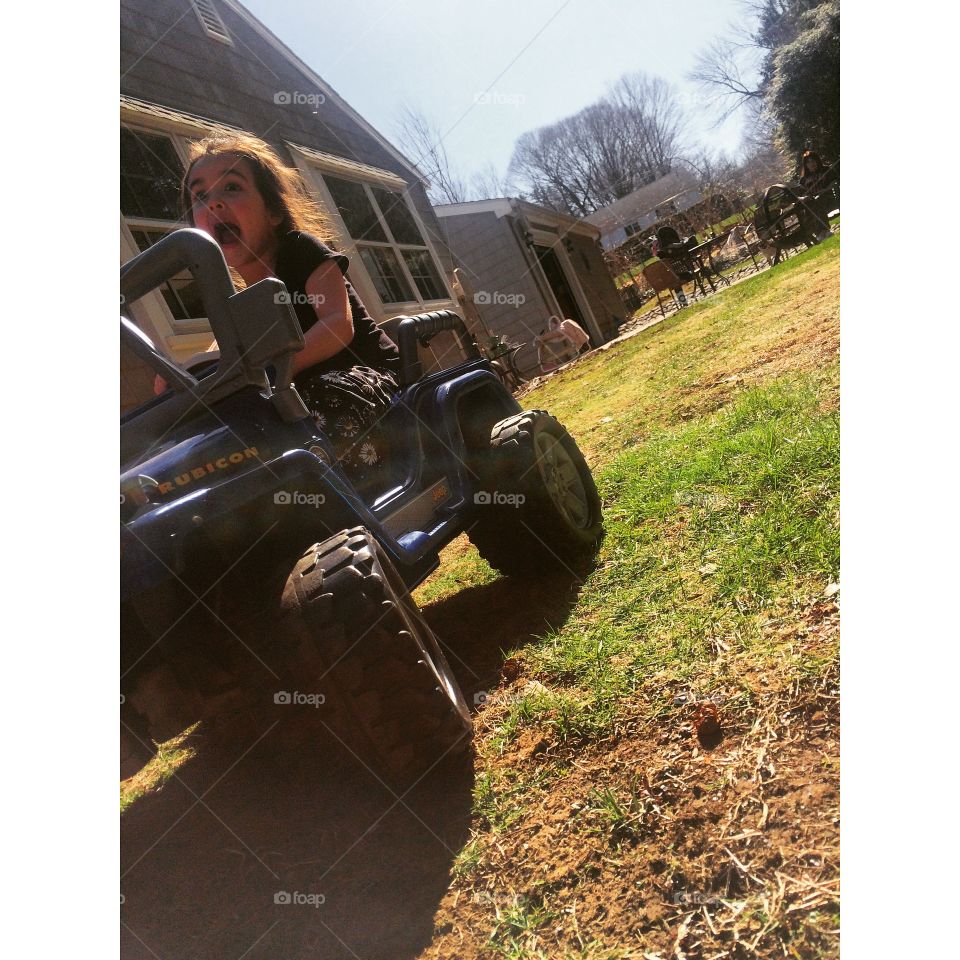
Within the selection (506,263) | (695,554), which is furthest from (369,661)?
(506,263)

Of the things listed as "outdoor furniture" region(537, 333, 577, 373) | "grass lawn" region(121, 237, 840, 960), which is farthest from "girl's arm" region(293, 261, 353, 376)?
"outdoor furniture" region(537, 333, 577, 373)

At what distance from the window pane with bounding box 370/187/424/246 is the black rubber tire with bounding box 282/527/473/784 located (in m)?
11.2

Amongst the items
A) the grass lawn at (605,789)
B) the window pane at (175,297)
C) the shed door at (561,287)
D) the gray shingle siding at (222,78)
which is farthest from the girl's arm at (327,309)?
the shed door at (561,287)

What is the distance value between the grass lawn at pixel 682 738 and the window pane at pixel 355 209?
8840 mm

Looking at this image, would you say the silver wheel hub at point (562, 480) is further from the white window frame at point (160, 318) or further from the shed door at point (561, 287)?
the shed door at point (561, 287)

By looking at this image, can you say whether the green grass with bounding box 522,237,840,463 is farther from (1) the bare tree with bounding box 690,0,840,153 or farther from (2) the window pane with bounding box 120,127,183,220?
(2) the window pane with bounding box 120,127,183,220

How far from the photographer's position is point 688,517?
2930 mm

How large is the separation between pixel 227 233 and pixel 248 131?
6.81 meters

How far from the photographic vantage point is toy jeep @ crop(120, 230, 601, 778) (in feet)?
5.21

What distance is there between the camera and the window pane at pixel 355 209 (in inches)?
424

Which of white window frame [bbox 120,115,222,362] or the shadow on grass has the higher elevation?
white window frame [bbox 120,115,222,362]
